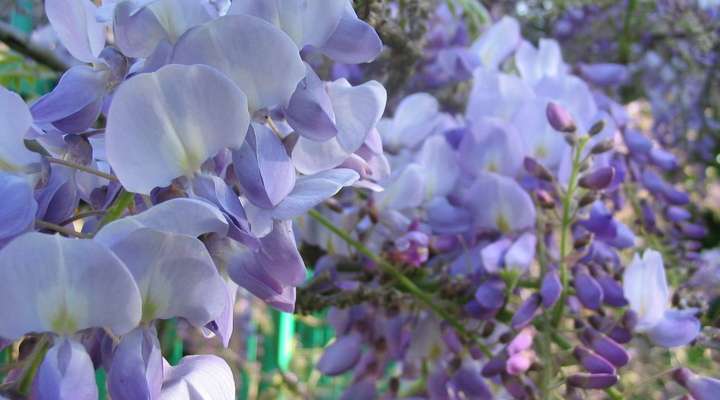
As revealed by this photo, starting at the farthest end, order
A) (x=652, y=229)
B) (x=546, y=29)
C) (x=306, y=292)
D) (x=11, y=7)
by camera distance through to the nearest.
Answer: (x=546, y=29)
(x=652, y=229)
(x=11, y=7)
(x=306, y=292)

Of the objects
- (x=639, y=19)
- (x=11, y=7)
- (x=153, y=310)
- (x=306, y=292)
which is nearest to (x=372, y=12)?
(x=306, y=292)

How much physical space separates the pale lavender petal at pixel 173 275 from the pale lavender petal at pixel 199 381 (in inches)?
0.9

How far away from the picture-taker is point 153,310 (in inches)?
15.9

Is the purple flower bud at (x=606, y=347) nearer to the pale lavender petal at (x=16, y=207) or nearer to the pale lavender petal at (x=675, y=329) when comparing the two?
the pale lavender petal at (x=675, y=329)

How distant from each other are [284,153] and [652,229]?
77cm

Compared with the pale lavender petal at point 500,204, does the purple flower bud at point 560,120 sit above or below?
above

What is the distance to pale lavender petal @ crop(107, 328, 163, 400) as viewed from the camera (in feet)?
1.21

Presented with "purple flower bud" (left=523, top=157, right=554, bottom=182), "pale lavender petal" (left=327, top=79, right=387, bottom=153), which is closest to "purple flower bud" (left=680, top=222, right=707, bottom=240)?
"purple flower bud" (left=523, top=157, right=554, bottom=182)

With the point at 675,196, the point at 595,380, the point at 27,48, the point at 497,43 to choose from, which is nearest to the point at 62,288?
the point at 595,380

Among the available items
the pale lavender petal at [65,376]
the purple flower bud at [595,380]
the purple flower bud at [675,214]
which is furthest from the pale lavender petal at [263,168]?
the purple flower bud at [675,214]

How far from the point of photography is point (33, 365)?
39 centimetres

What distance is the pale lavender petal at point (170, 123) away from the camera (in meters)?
0.38

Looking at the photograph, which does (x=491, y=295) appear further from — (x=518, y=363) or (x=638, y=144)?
(x=638, y=144)

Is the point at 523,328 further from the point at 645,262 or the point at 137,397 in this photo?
the point at 137,397
